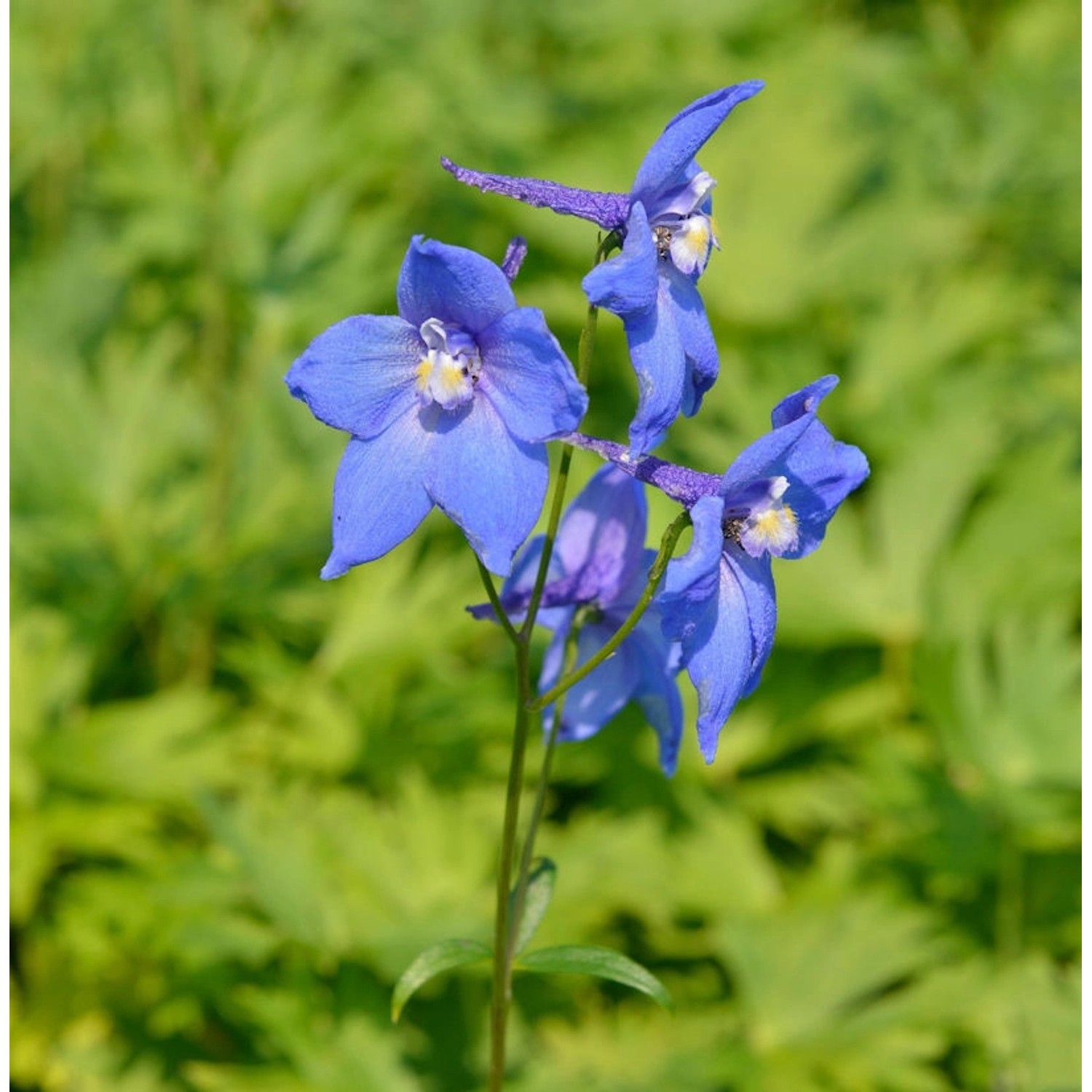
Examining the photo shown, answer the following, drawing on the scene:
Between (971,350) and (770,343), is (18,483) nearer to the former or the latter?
(770,343)

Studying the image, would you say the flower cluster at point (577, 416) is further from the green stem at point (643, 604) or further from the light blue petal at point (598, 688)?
the light blue petal at point (598, 688)

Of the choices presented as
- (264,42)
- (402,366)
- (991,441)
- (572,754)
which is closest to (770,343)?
(991,441)

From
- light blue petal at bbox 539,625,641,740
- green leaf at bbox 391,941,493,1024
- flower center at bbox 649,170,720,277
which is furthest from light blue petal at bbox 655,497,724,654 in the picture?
green leaf at bbox 391,941,493,1024

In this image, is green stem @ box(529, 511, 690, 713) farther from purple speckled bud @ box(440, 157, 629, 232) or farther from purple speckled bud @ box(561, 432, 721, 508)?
purple speckled bud @ box(440, 157, 629, 232)

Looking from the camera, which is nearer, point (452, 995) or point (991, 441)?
point (452, 995)

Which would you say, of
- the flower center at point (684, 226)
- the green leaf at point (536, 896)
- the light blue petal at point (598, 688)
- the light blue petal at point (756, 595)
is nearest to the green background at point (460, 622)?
the green leaf at point (536, 896)

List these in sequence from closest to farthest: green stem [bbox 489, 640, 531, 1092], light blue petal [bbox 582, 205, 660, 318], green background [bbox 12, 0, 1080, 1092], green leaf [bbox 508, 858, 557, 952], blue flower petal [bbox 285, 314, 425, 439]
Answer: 1. light blue petal [bbox 582, 205, 660, 318]
2. blue flower petal [bbox 285, 314, 425, 439]
3. green stem [bbox 489, 640, 531, 1092]
4. green leaf [bbox 508, 858, 557, 952]
5. green background [bbox 12, 0, 1080, 1092]
